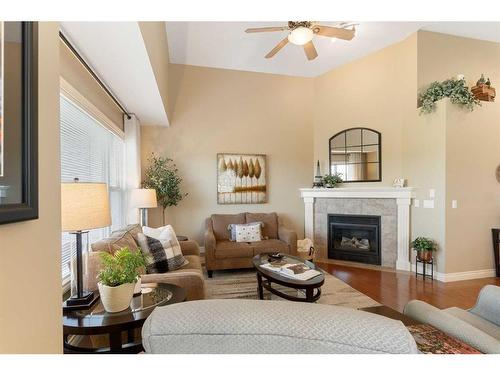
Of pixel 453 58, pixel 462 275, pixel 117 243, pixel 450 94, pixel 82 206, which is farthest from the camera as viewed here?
pixel 453 58

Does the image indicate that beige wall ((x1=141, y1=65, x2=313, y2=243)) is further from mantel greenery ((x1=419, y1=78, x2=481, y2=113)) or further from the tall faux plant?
mantel greenery ((x1=419, y1=78, x2=481, y2=113))

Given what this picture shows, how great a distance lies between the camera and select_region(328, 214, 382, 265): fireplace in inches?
175

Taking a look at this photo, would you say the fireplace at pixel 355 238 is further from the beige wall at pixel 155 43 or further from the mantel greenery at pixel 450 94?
the beige wall at pixel 155 43

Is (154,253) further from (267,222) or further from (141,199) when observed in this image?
(267,222)

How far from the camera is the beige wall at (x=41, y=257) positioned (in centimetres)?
60

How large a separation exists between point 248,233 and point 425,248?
2.48m

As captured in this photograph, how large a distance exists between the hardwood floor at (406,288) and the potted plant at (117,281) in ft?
8.53

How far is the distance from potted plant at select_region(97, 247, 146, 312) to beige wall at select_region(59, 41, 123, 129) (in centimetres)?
144

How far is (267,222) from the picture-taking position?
15.3 ft

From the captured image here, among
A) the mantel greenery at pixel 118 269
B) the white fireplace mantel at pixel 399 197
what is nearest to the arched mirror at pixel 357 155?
the white fireplace mantel at pixel 399 197

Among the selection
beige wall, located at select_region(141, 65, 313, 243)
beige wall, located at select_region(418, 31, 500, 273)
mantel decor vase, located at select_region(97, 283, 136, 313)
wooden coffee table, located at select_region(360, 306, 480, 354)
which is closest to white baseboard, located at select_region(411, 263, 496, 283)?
beige wall, located at select_region(418, 31, 500, 273)

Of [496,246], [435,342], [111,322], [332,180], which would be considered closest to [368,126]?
[332,180]

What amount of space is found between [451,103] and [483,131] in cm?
68
